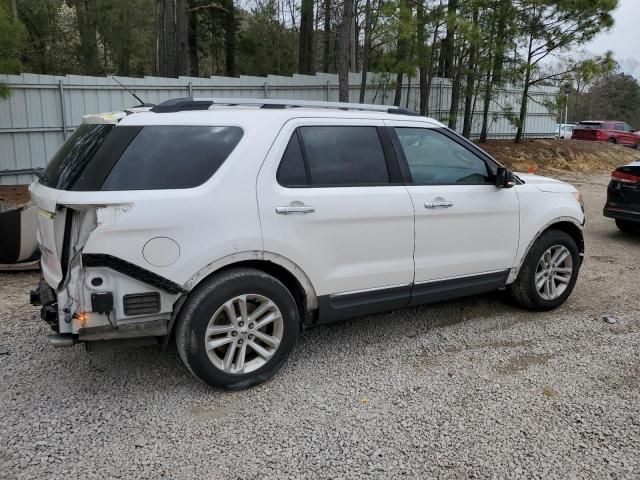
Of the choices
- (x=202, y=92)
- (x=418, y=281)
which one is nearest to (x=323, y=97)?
(x=202, y=92)

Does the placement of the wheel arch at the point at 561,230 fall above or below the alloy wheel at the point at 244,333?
above

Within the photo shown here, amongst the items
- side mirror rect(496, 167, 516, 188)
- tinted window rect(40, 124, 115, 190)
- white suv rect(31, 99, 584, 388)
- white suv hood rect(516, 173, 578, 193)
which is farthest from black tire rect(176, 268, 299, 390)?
white suv hood rect(516, 173, 578, 193)

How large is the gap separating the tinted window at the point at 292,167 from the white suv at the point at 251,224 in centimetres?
1

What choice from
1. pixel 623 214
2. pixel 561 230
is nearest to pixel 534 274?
pixel 561 230

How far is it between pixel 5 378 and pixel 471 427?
312 centimetres

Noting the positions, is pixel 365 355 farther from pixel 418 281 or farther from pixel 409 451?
pixel 409 451

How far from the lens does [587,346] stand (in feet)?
14.9

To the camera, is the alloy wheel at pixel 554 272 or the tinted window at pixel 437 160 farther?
the alloy wheel at pixel 554 272

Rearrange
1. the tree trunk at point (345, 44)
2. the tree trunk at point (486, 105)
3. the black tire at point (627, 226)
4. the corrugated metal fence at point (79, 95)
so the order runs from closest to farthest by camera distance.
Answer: the black tire at point (627, 226), the corrugated metal fence at point (79, 95), the tree trunk at point (345, 44), the tree trunk at point (486, 105)

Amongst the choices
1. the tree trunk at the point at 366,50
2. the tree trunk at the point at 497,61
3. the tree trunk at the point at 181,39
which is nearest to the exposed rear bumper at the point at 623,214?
the tree trunk at the point at 366,50

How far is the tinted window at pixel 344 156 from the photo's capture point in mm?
3957

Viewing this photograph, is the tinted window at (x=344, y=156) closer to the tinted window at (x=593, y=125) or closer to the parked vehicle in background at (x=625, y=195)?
the parked vehicle in background at (x=625, y=195)

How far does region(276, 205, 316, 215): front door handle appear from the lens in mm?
3705

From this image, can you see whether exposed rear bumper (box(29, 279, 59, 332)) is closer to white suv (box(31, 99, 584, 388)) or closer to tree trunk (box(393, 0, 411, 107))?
white suv (box(31, 99, 584, 388))
